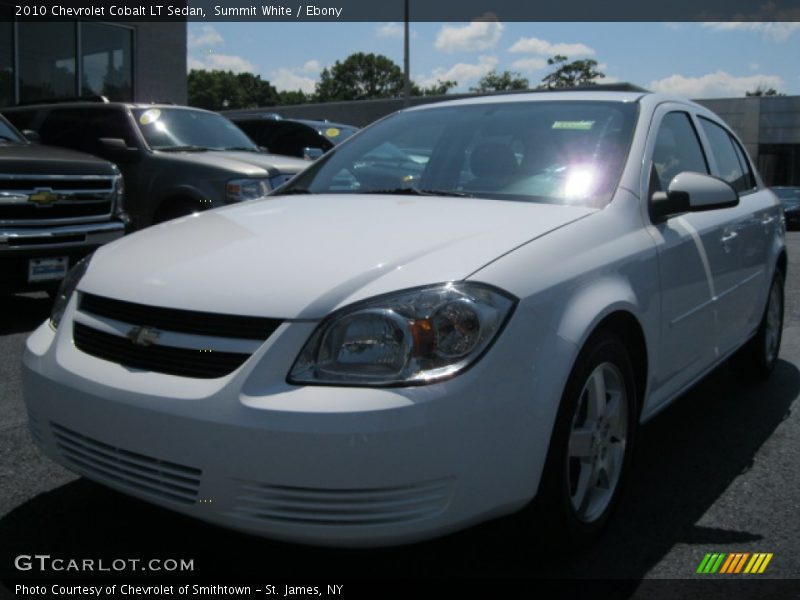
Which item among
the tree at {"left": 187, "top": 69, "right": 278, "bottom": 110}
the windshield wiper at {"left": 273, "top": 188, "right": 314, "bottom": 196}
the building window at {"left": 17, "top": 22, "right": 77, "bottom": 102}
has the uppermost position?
the tree at {"left": 187, "top": 69, "right": 278, "bottom": 110}

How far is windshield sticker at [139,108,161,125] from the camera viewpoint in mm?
8705

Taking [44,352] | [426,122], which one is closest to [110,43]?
[426,122]

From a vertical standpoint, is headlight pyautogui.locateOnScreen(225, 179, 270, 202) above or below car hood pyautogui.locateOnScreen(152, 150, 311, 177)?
below

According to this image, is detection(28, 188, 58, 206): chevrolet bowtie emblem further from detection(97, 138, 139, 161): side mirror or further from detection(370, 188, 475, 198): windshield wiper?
detection(370, 188, 475, 198): windshield wiper

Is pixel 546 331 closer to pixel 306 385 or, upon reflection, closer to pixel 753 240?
pixel 306 385

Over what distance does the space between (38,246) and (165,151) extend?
252 centimetres

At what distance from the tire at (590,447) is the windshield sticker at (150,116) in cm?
705

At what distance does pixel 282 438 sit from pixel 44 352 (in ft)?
3.38

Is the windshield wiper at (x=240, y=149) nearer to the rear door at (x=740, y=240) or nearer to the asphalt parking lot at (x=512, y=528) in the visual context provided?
the asphalt parking lot at (x=512, y=528)

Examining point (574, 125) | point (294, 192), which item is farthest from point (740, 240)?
point (294, 192)

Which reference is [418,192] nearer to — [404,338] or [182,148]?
[404,338]

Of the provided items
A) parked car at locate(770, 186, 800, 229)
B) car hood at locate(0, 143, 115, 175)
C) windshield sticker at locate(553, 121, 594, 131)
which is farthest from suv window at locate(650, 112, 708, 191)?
parked car at locate(770, 186, 800, 229)

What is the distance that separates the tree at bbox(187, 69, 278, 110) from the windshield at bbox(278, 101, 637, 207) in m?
105

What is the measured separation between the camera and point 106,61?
17.1 m
